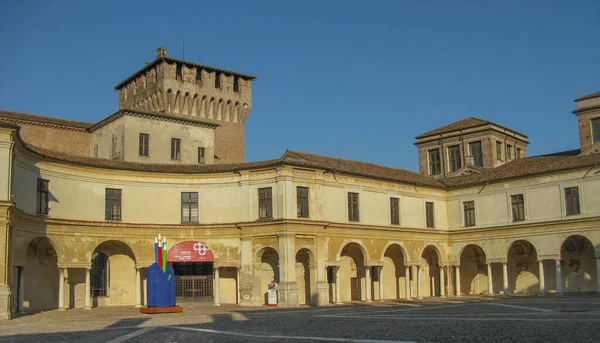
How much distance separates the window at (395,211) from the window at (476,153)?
15494 mm

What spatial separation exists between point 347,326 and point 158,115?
93.9ft

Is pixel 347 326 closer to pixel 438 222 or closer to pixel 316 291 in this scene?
pixel 316 291

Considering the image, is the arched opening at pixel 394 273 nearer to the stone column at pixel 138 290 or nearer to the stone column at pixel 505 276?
the stone column at pixel 505 276

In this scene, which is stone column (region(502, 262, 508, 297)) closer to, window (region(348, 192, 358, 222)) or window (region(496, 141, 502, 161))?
window (region(348, 192, 358, 222))

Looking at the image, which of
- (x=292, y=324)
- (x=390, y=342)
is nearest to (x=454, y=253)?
(x=292, y=324)

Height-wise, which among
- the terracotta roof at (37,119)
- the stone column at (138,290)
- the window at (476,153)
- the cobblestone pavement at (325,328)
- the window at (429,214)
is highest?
the terracotta roof at (37,119)

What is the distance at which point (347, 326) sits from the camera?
22234 millimetres

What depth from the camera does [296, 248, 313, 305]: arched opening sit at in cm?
4059

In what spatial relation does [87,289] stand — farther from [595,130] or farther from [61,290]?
[595,130]

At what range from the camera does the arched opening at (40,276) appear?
35500 mm

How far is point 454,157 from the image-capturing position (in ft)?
197

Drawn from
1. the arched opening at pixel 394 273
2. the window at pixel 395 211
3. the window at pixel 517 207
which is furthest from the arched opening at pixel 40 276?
the window at pixel 517 207

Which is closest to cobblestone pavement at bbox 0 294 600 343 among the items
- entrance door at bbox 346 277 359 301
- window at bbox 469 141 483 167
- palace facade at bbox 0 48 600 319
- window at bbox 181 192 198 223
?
palace facade at bbox 0 48 600 319

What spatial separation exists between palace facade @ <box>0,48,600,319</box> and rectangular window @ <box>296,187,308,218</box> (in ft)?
0.29
